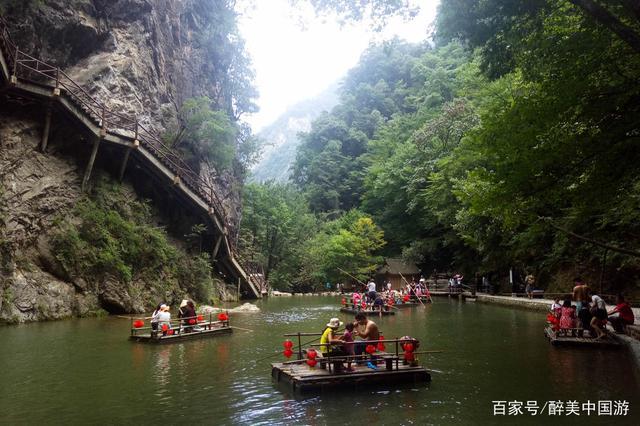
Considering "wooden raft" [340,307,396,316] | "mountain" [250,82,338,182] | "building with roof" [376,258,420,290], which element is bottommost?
"wooden raft" [340,307,396,316]

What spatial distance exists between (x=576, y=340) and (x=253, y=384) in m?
9.41

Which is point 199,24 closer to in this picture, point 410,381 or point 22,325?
point 22,325

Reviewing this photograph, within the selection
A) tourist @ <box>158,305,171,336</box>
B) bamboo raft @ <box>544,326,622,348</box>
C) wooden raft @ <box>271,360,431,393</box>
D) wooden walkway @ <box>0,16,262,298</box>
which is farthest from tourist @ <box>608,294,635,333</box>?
wooden walkway @ <box>0,16,262,298</box>

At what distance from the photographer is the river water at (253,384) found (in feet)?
26.2

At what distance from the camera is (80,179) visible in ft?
81.0

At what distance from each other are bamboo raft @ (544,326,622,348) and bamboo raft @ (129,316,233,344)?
36.5 ft

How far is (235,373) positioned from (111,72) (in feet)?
76.8

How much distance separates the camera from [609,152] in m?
9.47

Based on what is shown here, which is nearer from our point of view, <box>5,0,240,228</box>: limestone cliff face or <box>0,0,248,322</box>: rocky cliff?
<box>0,0,248,322</box>: rocky cliff

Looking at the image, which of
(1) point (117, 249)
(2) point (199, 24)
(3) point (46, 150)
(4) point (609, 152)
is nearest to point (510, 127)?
(4) point (609, 152)

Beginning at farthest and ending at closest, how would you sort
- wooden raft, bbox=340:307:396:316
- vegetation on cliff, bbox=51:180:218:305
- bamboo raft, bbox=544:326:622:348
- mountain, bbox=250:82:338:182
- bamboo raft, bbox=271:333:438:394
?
mountain, bbox=250:82:338:182
wooden raft, bbox=340:307:396:316
vegetation on cliff, bbox=51:180:218:305
bamboo raft, bbox=544:326:622:348
bamboo raft, bbox=271:333:438:394

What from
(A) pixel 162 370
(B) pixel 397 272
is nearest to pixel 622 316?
(A) pixel 162 370

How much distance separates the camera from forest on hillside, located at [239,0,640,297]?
922 cm

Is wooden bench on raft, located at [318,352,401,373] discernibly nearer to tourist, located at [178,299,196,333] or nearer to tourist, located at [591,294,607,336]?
tourist, located at [591,294,607,336]
